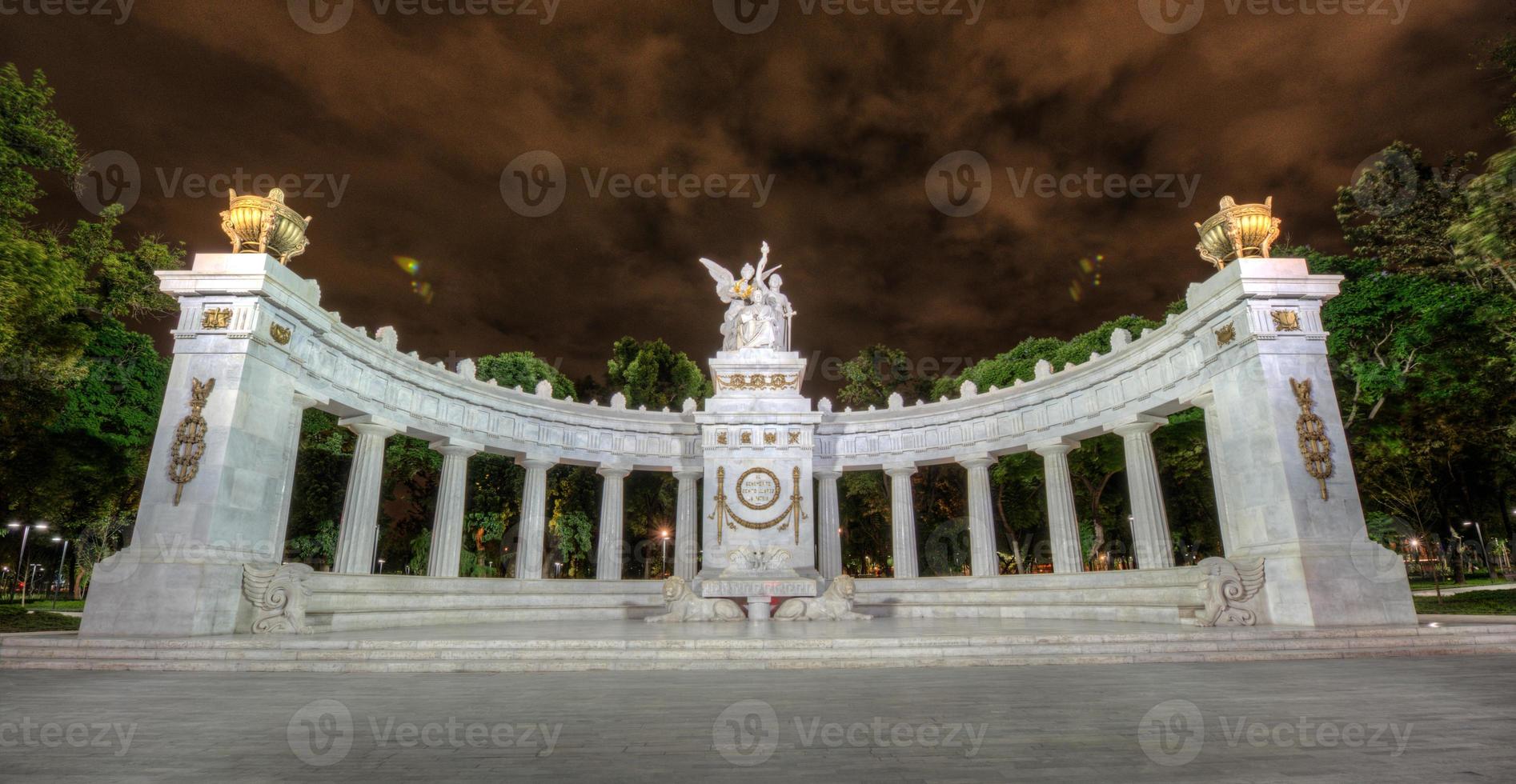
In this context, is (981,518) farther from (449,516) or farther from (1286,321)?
(449,516)

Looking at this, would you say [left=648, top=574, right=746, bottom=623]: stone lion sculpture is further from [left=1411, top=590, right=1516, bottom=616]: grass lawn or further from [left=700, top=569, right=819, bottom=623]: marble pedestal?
[left=1411, top=590, right=1516, bottom=616]: grass lawn

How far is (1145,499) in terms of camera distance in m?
29.7

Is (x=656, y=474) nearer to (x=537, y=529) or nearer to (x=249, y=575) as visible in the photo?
(x=537, y=529)

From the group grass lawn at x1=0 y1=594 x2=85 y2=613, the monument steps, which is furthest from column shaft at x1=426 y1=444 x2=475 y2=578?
the monument steps

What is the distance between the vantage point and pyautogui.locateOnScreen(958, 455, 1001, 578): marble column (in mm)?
35781

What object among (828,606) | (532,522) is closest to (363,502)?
(532,522)

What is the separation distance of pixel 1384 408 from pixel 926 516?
31383mm

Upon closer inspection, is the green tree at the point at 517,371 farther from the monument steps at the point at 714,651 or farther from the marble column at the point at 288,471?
the monument steps at the point at 714,651

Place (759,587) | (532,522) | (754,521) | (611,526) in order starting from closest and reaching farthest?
(759,587)
(754,521)
(532,522)
(611,526)

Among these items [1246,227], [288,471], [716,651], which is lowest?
[716,651]

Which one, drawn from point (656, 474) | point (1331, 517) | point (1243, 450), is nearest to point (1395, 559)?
point (1331, 517)

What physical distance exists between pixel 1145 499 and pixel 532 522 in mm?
29413

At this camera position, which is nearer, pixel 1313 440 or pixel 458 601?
pixel 1313 440

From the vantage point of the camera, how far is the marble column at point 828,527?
1476 inches
